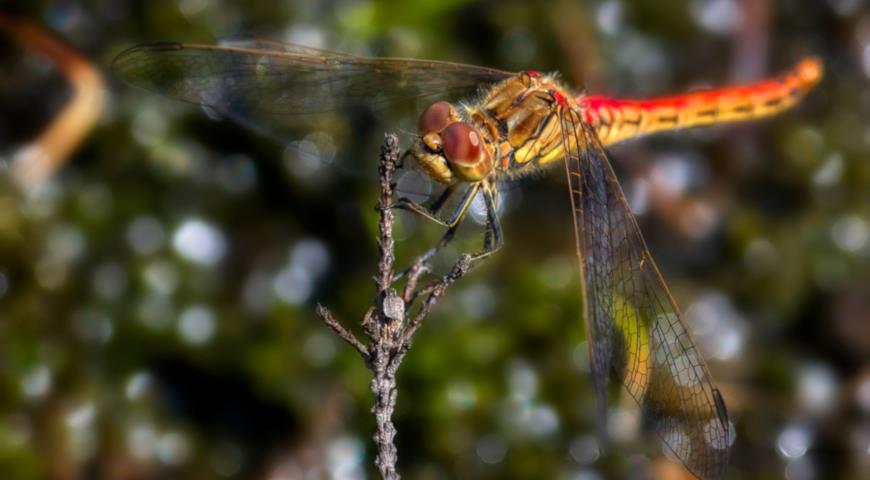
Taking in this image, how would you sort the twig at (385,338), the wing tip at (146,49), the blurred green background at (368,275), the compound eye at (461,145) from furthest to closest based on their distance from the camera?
the blurred green background at (368,275)
the wing tip at (146,49)
the compound eye at (461,145)
the twig at (385,338)

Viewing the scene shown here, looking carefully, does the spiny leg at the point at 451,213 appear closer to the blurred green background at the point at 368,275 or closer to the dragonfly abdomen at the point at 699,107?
the blurred green background at the point at 368,275

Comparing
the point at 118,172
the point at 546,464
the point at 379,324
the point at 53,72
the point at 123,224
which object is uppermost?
the point at 53,72

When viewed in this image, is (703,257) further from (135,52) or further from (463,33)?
(135,52)

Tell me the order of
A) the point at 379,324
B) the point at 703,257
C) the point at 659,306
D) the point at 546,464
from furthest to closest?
1. the point at 703,257
2. the point at 546,464
3. the point at 659,306
4. the point at 379,324

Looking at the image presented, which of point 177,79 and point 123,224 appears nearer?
point 177,79

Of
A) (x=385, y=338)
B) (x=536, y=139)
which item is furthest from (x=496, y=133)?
(x=385, y=338)

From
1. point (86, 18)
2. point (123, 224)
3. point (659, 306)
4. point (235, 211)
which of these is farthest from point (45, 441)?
point (659, 306)

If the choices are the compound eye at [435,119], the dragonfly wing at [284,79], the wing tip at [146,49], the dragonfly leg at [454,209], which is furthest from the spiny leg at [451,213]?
the wing tip at [146,49]
